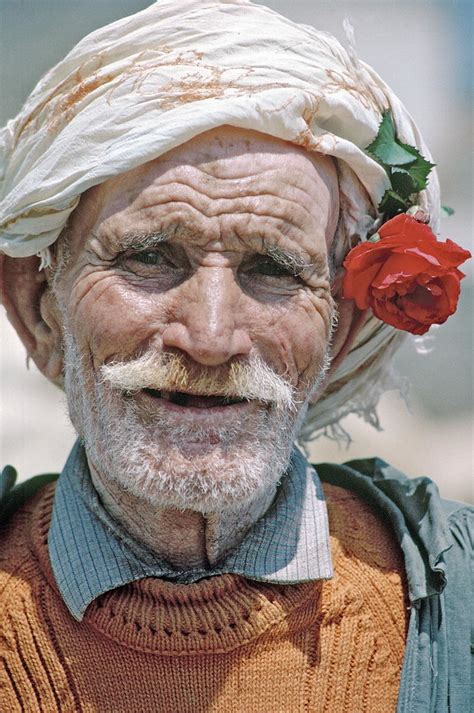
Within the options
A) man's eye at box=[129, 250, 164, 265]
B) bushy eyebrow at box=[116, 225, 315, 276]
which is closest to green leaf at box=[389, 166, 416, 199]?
bushy eyebrow at box=[116, 225, 315, 276]

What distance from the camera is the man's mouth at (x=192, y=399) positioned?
7.98ft

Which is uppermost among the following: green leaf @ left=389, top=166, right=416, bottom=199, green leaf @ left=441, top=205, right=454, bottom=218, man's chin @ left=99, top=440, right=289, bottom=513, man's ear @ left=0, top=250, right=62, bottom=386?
green leaf @ left=441, top=205, right=454, bottom=218

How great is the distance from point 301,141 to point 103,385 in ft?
2.80

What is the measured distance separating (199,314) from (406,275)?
0.62m

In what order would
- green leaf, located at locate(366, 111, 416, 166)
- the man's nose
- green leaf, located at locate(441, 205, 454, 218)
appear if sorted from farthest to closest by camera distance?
1. green leaf, located at locate(441, 205, 454, 218)
2. green leaf, located at locate(366, 111, 416, 166)
3. the man's nose

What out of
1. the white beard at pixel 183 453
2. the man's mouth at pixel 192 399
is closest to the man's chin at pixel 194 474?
the white beard at pixel 183 453

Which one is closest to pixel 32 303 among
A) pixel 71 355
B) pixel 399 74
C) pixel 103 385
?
pixel 71 355

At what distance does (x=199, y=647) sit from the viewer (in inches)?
93.6

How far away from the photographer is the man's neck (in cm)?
257

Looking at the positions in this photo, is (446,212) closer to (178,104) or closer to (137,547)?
(178,104)

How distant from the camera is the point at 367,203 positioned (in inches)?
108

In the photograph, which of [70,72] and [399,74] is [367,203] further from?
[399,74]

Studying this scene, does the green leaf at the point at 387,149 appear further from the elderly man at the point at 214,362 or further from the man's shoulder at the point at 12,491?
the man's shoulder at the point at 12,491

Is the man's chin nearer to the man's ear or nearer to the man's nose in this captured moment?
the man's nose
